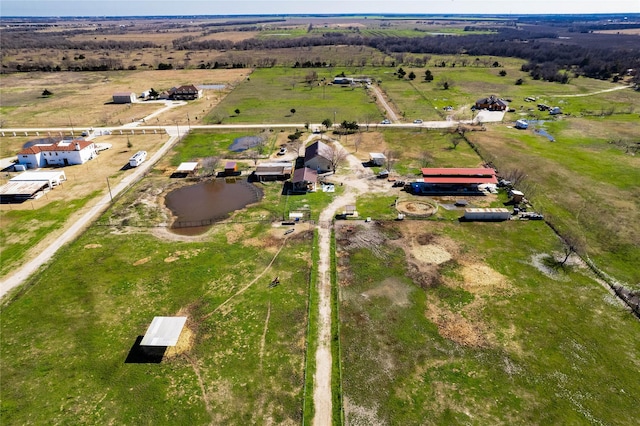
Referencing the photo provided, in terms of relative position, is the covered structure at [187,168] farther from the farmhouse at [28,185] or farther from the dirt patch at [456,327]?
the dirt patch at [456,327]

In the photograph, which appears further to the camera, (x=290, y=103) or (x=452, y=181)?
(x=290, y=103)

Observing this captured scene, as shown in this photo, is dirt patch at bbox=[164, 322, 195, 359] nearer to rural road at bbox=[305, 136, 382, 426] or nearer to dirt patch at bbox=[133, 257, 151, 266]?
rural road at bbox=[305, 136, 382, 426]

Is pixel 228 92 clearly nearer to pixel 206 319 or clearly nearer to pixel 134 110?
pixel 134 110

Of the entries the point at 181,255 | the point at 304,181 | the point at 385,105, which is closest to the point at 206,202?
the point at 181,255

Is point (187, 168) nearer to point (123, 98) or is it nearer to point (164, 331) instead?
point (164, 331)

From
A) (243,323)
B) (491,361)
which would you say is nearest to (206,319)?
(243,323)

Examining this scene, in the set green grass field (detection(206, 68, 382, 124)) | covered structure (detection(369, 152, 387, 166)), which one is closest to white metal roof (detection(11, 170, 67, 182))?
green grass field (detection(206, 68, 382, 124))
